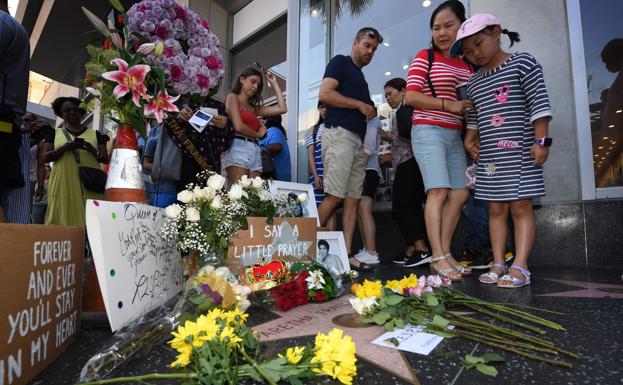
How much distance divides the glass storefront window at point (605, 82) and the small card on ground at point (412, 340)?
2750 millimetres

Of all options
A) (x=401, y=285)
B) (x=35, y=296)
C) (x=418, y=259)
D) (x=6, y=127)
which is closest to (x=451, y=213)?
(x=418, y=259)

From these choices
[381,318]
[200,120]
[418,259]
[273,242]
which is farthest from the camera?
[418,259]

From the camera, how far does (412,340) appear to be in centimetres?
107

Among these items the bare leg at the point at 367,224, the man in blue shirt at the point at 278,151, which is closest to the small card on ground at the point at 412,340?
the bare leg at the point at 367,224

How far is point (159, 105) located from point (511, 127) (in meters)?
1.83

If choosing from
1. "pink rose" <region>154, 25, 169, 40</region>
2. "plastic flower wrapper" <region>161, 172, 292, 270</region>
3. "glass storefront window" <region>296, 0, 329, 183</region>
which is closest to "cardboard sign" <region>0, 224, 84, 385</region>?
"plastic flower wrapper" <region>161, 172, 292, 270</region>

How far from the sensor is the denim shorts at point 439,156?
7.43 feet

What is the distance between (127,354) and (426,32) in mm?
4408

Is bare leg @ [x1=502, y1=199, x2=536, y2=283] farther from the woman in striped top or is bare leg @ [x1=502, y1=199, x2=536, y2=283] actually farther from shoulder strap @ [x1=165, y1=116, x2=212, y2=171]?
shoulder strap @ [x1=165, y1=116, x2=212, y2=171]

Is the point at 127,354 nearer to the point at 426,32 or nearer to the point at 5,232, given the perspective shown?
the point at 5,232

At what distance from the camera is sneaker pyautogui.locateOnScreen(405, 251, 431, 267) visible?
116 inches

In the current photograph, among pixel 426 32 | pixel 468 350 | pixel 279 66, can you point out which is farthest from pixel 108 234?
pixel 279 66

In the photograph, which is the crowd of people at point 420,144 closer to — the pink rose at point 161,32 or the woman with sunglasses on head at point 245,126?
the woman with sunglasses on head at point 245,126

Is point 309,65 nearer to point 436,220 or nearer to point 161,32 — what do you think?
point 436,220
